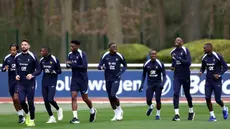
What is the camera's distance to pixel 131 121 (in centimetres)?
2395

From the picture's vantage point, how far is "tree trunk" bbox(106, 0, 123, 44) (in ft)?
151

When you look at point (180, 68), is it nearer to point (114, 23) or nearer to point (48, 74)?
point (48, 74)

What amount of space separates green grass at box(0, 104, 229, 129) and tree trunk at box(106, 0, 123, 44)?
45.9ft

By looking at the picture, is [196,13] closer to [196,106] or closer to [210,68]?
[196,106]

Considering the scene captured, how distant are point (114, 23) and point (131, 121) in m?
22.9

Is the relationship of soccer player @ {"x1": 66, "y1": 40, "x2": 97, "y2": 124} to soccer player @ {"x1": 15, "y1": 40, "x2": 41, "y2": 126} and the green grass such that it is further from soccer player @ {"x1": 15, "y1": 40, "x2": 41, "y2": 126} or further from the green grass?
soccer player @ {"x1": 15, "y1": 40, "x2": 41, "y2": 126}

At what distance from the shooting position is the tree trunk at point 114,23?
4588cm

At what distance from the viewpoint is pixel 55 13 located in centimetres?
7044

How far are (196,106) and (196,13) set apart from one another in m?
17.8

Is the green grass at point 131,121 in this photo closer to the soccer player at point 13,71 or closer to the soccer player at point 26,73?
the soccer player at point 13,71

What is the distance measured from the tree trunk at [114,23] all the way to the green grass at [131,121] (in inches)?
550

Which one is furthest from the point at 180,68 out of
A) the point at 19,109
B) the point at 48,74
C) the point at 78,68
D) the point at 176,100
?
the point at 19,109

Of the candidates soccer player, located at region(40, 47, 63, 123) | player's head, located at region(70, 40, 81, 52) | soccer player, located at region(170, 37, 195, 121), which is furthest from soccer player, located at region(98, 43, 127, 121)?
soccer player, located at region(170, 37, 195, 121)

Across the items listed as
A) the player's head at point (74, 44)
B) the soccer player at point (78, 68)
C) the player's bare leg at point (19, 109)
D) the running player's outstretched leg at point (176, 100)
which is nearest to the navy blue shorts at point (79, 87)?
the soccer player at point (78, 68)
